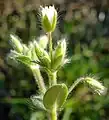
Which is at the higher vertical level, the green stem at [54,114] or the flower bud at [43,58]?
the flower bud at [43,58]

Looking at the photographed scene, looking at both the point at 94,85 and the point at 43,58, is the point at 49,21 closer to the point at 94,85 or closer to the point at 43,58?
the point at 43,58

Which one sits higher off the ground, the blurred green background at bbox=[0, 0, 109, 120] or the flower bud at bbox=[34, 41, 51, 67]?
the blurred green background at bbox=[0, 0, 109, 120]

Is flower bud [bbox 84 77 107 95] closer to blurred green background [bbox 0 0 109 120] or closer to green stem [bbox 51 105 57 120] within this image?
green stem [bbox 51 105 57 120]

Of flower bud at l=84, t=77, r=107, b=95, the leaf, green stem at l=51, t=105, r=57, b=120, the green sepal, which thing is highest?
the green sepal

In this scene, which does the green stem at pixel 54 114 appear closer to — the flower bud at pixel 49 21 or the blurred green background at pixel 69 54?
the flower bud at pixel 49 21

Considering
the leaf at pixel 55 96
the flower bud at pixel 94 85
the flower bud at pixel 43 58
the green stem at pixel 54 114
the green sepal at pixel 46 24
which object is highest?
the green sepal at pixel 46 24

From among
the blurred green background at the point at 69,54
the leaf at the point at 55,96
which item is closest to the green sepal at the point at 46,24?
the leaf at the point at 55,96

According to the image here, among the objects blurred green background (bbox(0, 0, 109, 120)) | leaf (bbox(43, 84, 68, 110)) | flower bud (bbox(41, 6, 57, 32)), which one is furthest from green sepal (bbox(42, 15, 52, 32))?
blurred green background (bbox(0, 0, 109, 120))
